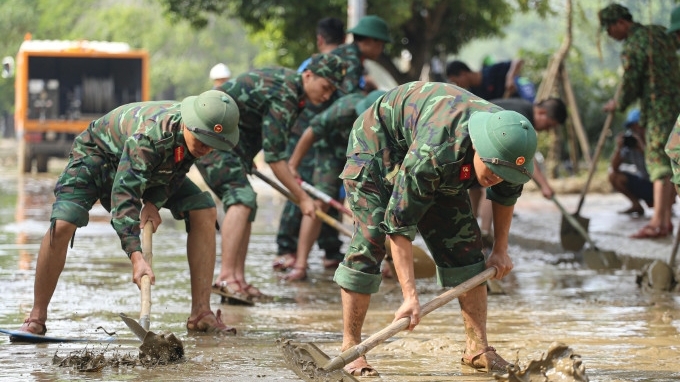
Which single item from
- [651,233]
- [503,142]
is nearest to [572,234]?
[651,233]

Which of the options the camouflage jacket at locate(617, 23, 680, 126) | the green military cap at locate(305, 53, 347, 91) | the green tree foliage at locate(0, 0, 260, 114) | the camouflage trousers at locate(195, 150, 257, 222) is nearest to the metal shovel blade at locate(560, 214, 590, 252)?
the camouflage jacket at locate(617, 23, 680, 126)

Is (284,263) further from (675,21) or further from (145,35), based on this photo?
(145,35)

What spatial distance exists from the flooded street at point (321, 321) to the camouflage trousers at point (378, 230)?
44cm

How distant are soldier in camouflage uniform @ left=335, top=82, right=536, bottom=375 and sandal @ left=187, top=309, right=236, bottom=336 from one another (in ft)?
3.63

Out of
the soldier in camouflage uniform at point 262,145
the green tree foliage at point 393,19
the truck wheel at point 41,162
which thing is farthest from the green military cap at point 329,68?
the truck wheel at point 41,162

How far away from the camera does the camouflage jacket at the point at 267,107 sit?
300 inches

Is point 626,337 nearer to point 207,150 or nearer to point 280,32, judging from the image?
point 207,150

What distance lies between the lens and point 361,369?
533cm

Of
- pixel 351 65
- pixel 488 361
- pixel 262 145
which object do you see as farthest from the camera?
pixel 351 65

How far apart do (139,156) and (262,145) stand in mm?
2105

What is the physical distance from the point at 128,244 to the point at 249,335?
981 mm

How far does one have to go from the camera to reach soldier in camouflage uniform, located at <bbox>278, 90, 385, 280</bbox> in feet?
28.6

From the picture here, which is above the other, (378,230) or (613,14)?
(613,14)

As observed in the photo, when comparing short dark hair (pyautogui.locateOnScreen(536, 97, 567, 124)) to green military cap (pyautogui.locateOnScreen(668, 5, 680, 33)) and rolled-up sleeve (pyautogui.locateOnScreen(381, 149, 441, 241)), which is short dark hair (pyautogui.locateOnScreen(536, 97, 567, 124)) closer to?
green military cap (pyautogui.locateOnScreen(668, 5, 680, 33))
